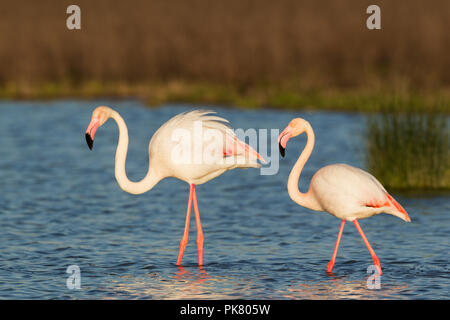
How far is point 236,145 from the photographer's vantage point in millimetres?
9047

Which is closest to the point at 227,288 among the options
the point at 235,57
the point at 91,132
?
the point at 91,132

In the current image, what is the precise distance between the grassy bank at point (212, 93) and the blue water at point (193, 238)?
4.21 m

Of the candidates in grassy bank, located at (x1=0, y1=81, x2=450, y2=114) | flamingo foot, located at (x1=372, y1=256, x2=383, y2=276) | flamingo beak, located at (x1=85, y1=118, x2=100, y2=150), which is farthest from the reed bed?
grassy bank, located at (x1=0, y1=81, x2=450, y2=114)

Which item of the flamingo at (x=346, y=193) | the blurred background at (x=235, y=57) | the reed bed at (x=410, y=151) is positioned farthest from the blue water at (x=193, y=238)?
the blurred background at (x=235, y=57)

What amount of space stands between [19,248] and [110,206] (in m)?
2.73

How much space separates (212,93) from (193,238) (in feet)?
39.6

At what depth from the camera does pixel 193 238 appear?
411 inches

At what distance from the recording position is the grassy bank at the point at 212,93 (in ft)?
69.8

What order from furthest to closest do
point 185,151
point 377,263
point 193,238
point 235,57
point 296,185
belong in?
point 235,57 → point 193,238 → point 185,151 → point 296,185 → point 377,263

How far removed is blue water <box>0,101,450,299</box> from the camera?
8.12 m

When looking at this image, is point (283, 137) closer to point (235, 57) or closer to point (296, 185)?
point (296, 185)

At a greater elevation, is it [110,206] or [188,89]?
[188,89]

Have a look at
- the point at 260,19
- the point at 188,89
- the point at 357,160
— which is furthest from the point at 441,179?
the point at 260,19
